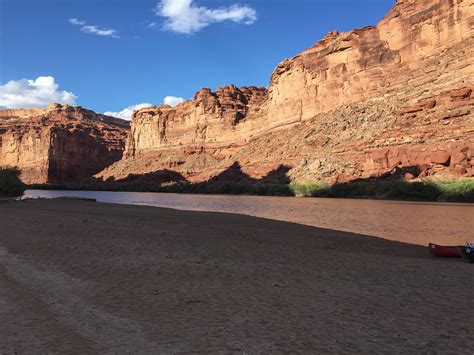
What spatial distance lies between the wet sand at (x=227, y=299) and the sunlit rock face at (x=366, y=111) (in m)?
31.0

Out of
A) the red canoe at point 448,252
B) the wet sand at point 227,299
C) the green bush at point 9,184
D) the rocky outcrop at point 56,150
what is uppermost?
the rocky outcrop at point 56,150

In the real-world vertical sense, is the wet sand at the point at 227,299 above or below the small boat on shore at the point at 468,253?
below

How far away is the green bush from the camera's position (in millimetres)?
35594

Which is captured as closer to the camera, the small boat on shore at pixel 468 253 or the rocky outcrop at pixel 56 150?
the small boat on shore at pixel 468 253

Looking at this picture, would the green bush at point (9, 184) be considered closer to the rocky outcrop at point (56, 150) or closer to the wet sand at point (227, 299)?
the wet sand at point (227, 299)

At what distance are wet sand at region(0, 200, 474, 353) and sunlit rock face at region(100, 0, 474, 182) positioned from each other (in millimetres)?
30965

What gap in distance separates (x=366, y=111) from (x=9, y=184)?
42.5 meters

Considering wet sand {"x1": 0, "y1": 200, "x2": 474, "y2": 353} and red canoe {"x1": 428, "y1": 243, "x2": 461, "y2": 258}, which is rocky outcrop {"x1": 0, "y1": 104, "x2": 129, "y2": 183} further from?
red canoe {"x1": 428, "y1": 243, "x2": 461, "y2": 258}

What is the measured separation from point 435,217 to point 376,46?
46.3 metres

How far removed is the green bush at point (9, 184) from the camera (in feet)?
117

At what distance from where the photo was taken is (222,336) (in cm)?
420

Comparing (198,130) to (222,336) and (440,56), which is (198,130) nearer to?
(440,56)

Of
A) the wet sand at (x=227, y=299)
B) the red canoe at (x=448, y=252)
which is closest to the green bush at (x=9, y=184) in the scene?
the wet sand at (x=227, y=299)

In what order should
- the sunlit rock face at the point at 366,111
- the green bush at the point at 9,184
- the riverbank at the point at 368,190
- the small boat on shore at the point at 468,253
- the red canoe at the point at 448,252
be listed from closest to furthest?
the small boat on shore at the point at 468,253 → the red canoe at the point at 448,252 → the riverbank at the point at 368,190 → the green bush at the point at 9,184 → the sunlit rock face at the point at 366,111
